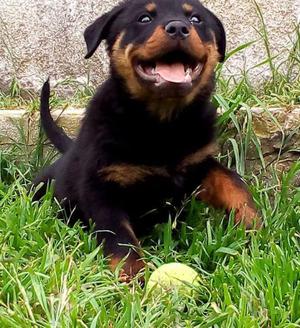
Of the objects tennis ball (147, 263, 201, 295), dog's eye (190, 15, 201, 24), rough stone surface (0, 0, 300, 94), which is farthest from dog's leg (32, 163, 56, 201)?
rough stone surface (0, 0, 300, 94)

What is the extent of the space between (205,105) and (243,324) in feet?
4.32

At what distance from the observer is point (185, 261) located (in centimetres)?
269

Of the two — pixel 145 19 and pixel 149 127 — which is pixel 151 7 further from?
pixel 149 127

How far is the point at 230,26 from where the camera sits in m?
4.98

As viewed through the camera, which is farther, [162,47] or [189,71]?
[189,71]

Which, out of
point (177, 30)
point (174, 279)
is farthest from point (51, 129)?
point (174, 279)

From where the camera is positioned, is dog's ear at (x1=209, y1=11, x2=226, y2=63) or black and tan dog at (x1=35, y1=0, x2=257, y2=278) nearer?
black and tan dog at (x1=35, y1=0, x2=257, y2=278)

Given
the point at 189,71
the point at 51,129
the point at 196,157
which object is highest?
the point at 189,71

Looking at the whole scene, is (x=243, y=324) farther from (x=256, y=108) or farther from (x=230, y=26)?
(x=230, y=26)

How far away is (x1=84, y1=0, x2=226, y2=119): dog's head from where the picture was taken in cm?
283

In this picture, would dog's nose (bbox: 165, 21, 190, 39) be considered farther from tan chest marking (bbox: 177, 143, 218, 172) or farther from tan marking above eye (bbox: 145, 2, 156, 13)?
tan chest marking (bbox: 177, 143, 218, 172)

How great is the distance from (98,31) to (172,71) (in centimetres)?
37

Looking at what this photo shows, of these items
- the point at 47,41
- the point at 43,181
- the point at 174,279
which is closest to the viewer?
the point at 174,279

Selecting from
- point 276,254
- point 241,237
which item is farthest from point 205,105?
point 276,254
